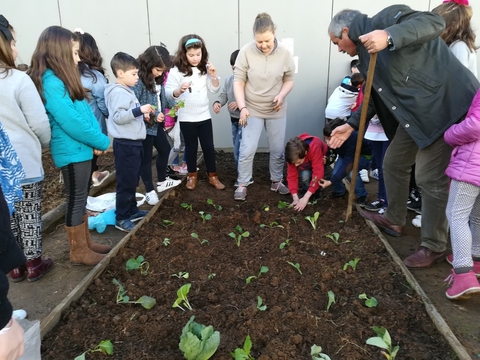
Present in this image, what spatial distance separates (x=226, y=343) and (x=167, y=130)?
11.6ft

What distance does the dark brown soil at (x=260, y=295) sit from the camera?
88.2 inches

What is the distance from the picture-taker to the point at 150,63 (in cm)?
400

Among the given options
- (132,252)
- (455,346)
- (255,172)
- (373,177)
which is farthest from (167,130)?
(455,346)

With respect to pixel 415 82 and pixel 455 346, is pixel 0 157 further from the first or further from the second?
pixel 415 82

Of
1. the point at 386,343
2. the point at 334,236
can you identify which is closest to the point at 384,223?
the point at 334,236

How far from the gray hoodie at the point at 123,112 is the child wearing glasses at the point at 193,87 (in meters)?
0.96

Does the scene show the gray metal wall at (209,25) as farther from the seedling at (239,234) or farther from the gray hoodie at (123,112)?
the seedling at (239,234)

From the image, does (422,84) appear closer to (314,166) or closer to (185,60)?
(314,166)

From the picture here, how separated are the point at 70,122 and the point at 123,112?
72 cm

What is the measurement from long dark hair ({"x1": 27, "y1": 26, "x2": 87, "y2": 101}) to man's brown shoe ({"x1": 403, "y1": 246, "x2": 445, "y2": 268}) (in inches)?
117

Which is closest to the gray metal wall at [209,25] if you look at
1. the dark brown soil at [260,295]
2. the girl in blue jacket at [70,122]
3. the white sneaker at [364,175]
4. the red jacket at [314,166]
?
the white sneaker at [364,175]

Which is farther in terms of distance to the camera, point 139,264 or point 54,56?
point 139,264

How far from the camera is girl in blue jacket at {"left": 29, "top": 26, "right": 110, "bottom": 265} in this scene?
9.28 feet

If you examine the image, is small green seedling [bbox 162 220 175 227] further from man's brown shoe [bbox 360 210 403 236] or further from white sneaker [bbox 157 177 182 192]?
man's brown shoe [bbox 360 210 403 236]
